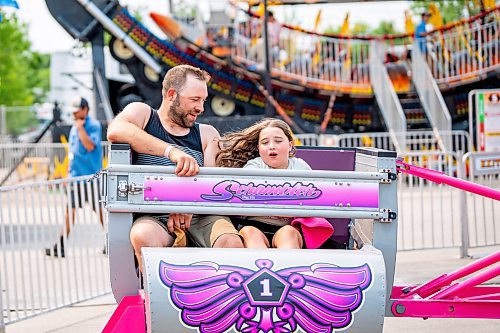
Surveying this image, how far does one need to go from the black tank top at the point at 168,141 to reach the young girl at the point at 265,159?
154 millimetres

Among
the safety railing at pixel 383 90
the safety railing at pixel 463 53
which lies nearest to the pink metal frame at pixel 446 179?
the safety railing at pixel 383 90

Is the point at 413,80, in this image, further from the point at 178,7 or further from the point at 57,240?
the point at 57,240

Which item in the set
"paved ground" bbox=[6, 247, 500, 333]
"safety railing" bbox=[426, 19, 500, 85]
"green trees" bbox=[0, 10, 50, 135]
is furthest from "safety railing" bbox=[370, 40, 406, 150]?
"green trees" bbox=[0, 10, 50, 135]

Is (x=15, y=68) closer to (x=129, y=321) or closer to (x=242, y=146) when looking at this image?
(x=242, y=146)

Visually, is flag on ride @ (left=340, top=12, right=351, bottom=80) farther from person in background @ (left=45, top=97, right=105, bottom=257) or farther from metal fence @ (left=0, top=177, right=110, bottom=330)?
metal fence @ (left=0, top=177, right=110, bottom=330)

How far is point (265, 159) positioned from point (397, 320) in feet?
6.37

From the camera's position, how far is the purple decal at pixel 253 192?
13.9 feet

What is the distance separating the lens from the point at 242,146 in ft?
16.5

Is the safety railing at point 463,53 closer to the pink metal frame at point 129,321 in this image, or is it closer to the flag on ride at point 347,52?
the flag on ride at point 347,52

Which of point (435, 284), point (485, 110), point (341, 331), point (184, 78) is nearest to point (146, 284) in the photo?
point (341, 331)

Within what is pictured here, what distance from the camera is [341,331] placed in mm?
3963

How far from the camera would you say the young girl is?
177 inches

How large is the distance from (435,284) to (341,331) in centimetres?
102

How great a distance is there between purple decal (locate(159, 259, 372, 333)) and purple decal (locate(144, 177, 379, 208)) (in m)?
0.41
